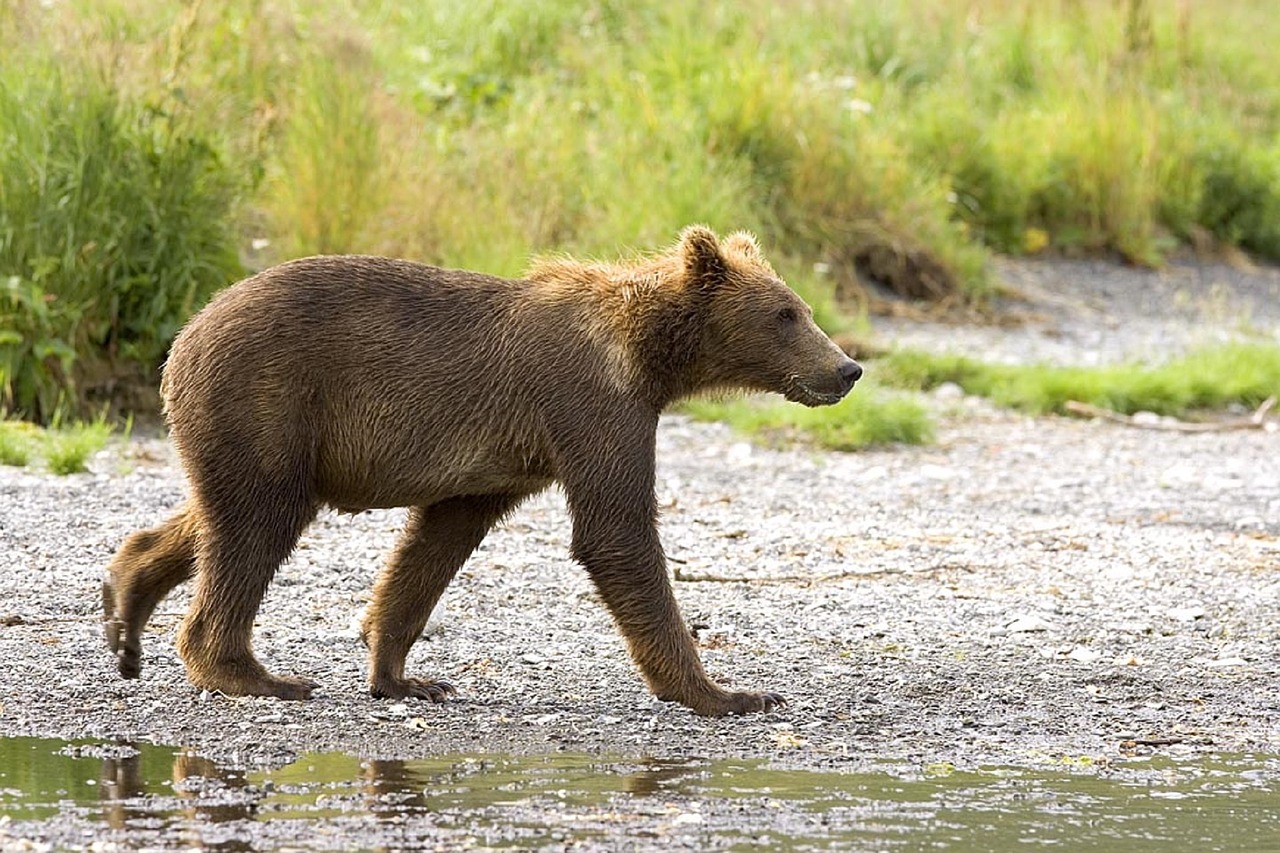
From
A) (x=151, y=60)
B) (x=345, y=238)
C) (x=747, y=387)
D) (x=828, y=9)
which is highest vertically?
(x=828, y=9)

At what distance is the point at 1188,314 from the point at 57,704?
11949 mm

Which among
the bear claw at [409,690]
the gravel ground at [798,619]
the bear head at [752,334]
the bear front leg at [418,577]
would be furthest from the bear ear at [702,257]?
the bear claw at [409,690]

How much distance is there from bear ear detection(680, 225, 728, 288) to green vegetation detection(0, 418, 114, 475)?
152 inches

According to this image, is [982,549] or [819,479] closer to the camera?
[982,549]

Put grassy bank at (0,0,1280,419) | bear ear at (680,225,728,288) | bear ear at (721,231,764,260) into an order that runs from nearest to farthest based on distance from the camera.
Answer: bear ear at (680,225,728,288) < bear ear at (721,231,764,260) < grassy bank at (0,0,1280,419)

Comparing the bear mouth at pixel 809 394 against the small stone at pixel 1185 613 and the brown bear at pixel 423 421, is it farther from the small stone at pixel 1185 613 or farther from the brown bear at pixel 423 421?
the small stone at pixel 1185 613

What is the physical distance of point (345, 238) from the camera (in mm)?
11578

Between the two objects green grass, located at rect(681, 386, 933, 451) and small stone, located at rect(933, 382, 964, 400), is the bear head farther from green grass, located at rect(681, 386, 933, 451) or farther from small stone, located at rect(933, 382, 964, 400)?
small stone, located at rect(933, 382, 964, 400)

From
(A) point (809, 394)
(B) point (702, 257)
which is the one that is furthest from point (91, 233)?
(A) point (809, 394)

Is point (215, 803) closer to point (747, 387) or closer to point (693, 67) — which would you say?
point (747, 387)

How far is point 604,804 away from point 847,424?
631 cm

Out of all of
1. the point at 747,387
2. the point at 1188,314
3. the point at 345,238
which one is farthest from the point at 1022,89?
the point at 747,387

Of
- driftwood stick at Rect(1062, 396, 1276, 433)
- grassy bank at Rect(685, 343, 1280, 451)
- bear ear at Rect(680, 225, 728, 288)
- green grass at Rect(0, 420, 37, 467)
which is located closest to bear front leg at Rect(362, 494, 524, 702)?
bear ear at Rect(680, 225, 728, 288)

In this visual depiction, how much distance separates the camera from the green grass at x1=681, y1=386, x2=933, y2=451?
36.9ft
